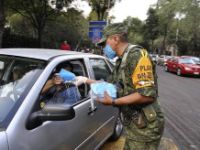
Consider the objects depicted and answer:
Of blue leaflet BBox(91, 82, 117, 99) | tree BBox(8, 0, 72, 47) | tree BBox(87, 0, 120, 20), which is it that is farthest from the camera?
tree BBox(87, 0, 120, 20)

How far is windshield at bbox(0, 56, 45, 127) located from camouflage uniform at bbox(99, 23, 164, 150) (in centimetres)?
78

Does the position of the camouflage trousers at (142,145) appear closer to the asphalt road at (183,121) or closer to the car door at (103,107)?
the car door at (103,107)

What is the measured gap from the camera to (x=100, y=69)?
16.9 feet

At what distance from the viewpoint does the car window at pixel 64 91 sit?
336cm

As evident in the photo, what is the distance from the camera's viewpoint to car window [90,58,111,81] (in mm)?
4789

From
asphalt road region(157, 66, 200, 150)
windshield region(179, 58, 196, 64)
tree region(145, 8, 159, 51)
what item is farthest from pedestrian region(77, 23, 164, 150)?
tree region(145, 8, 159, 51)

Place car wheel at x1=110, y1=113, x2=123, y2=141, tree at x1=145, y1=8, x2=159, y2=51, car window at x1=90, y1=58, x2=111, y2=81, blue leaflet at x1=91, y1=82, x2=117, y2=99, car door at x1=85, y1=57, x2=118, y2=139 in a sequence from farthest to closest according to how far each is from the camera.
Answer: tree at x1=145, y1=8, x2=159, y2=51, car wheel at x1=110, y1=113, x2=123, y2=141, car window at x1=90, y1=58, x2=111, y2=81, car door at x1=85, y1=57, x2=118, y2=139, blue leaflet at x1=91, y1=82, x2=117, y2=99

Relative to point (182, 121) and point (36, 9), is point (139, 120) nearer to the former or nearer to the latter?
point (182, 121)

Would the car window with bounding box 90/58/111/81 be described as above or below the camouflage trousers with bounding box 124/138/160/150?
above

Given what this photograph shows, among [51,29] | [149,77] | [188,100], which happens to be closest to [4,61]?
[149,77]

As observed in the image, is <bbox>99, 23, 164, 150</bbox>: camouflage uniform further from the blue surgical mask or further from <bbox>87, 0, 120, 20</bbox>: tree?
<bbox>87, 0, 120, 20</bbox>: tree

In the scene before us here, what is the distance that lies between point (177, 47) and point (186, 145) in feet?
180

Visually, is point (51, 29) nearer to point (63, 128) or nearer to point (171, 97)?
point (171, 97)

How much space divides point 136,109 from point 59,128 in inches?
29.0
